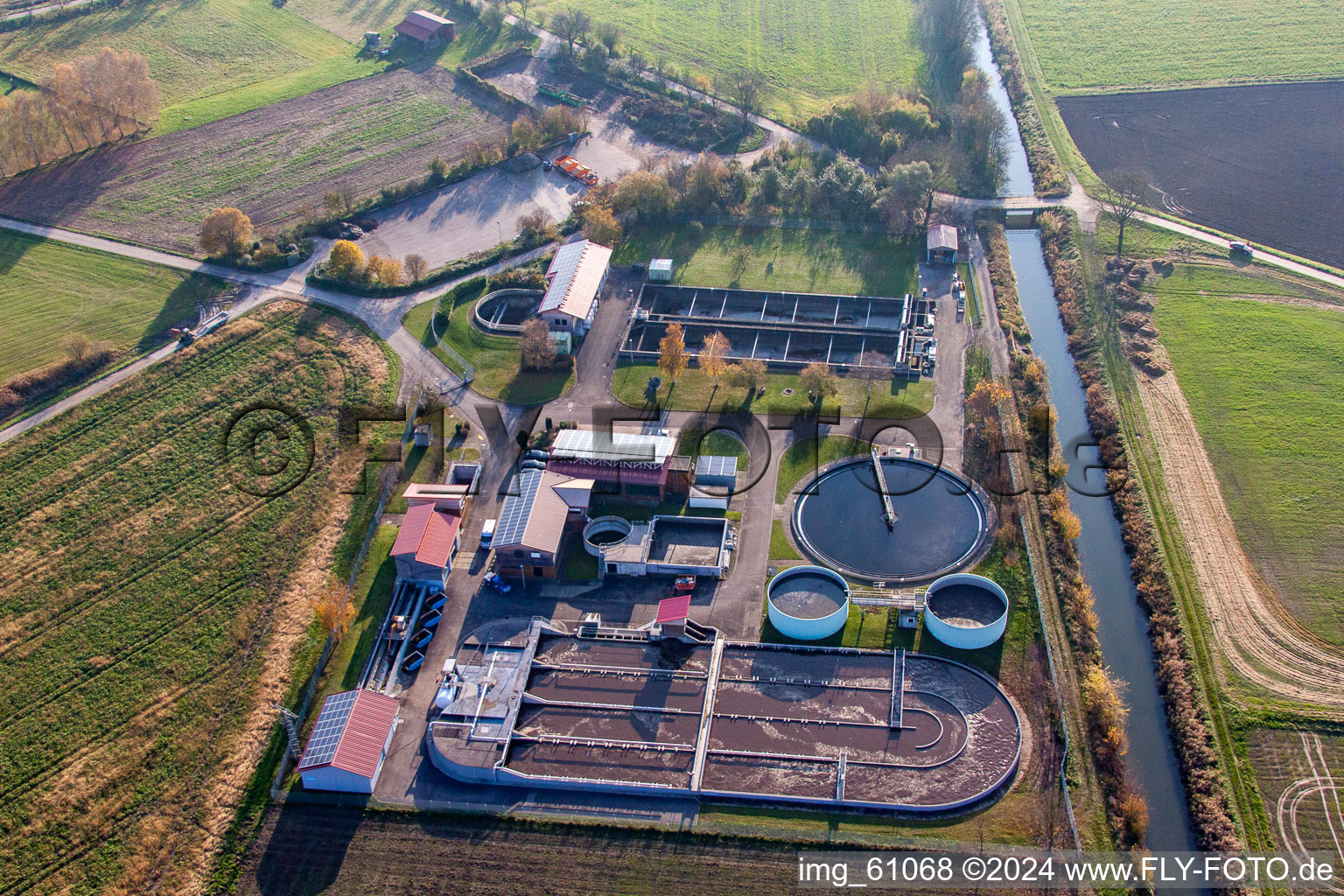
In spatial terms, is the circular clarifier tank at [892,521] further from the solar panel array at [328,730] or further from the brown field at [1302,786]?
the solar panel array at [328,730]

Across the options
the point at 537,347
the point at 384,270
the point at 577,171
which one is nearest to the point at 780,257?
the point at 577,171

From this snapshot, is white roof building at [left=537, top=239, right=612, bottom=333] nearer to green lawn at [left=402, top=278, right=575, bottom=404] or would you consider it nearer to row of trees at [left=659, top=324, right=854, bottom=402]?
green lawn at [left=402, top=278, right=575, bottom=404]

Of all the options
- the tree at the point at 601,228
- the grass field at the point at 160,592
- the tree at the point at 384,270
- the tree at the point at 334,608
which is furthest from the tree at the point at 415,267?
the tree at the point at 334,608

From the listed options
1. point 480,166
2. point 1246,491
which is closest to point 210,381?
point 480,166

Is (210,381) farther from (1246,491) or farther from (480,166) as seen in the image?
(1246,491)

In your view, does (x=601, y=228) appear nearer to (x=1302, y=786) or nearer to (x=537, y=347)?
(x=537, y=347)
